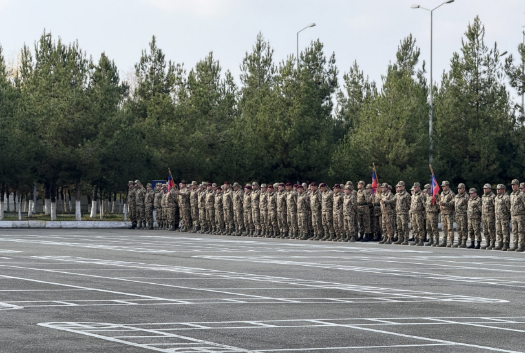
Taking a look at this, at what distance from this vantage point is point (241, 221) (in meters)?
36.5

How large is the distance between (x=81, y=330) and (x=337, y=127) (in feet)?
186

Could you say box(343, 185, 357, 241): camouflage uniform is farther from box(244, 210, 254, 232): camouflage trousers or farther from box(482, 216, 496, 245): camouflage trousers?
box(244, 210, 254, 232): camouflage trousers

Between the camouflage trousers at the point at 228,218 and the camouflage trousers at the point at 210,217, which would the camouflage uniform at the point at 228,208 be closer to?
the camouflage trousers at the point at 228,218

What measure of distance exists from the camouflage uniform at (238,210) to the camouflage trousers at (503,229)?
39.7 ft

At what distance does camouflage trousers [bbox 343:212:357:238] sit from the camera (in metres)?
31.4

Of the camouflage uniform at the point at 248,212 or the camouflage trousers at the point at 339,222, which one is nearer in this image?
the camouflage trousers at the point at 339,222

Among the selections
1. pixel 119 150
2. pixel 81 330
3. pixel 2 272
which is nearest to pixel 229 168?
pixel 119 150

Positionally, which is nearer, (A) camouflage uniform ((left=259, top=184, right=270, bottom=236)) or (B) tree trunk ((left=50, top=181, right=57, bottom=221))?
(A) camouflage uniform ((left=259, top=184, right=270, bottom=236))

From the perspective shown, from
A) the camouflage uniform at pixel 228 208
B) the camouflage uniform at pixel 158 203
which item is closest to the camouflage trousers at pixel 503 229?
the camouflage uniform at pixel 228 208

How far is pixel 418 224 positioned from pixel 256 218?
8.19m

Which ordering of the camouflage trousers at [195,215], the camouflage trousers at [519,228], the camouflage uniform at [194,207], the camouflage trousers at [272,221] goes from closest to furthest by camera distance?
the camouflage trousers at [519,228]
the camouflage trousers at [272,221]
the camouflage uniform at [194,207]
the camouflage trousers at [195,215]

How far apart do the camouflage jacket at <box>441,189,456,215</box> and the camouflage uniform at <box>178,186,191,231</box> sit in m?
13.2

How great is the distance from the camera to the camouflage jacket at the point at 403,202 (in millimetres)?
29617

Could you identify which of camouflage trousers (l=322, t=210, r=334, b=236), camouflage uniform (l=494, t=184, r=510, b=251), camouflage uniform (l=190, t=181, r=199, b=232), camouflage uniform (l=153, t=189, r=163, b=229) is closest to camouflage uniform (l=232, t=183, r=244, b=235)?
camouflage uniform (l=190, t=181, r=199, b=232)
